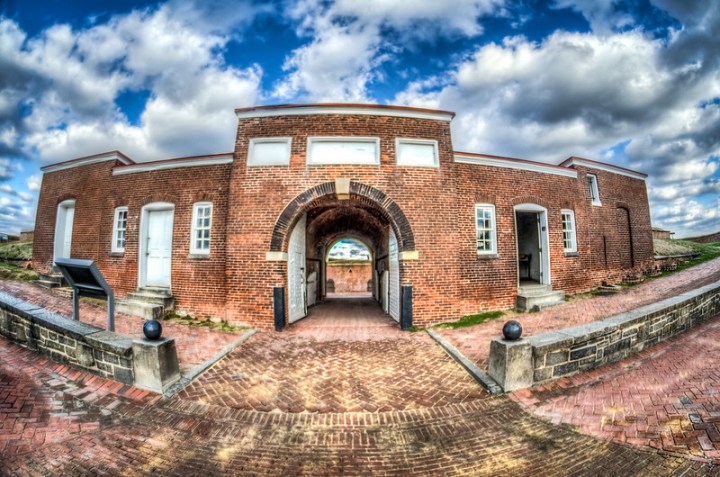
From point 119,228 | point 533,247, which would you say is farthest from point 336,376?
point 533,247

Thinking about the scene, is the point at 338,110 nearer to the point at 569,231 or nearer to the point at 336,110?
the point at 336,110

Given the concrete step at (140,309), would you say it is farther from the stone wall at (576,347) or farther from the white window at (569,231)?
the white window at (569,231)

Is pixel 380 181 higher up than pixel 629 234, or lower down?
higher up

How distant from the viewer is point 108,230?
959 centimetres

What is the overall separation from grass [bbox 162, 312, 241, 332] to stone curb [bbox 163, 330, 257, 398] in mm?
1054

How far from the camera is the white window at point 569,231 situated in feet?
33.1

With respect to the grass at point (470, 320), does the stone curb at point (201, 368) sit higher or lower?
lower

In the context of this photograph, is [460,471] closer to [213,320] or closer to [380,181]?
[380,181]

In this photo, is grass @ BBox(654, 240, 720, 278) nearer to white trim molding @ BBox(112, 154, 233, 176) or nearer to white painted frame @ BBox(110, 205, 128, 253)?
white trim molding @ BBox(112, 154, 233, 176)

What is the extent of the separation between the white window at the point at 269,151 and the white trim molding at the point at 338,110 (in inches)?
29.2

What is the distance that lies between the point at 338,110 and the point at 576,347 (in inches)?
295

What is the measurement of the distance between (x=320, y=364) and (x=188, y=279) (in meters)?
5.51

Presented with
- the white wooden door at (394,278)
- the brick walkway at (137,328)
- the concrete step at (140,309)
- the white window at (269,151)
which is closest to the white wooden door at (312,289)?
the white wooden door at (394,278)

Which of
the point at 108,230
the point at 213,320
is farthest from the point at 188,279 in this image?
the point at 108,230
